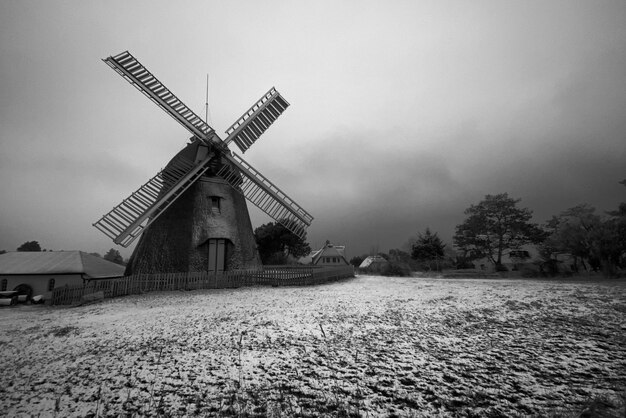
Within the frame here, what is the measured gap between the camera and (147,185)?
14.1m

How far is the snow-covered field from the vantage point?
3.55 metres

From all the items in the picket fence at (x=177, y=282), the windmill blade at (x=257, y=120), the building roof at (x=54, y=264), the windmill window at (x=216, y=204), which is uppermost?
the windmill blade at (x=257, y=120)

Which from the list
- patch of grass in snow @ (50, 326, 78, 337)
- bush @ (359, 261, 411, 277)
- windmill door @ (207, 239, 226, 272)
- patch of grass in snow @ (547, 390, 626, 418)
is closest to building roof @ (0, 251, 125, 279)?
windmill door @ (207, 239, 226, 272)

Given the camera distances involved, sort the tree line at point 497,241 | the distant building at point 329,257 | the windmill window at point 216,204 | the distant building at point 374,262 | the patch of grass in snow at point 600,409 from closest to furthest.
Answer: the patch of grass in snow at point 600,409
the windmill window at point 216,204
the tree line at point 497,241
the distant building at point 374,262
the distant building at point 329,257

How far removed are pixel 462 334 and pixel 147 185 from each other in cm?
1570

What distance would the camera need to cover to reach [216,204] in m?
15.8

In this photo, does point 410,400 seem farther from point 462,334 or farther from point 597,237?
point 597,237

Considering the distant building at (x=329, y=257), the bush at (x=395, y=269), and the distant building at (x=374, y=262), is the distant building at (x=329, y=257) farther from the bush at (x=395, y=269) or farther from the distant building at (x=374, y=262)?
the bush at (x=395, y=269)

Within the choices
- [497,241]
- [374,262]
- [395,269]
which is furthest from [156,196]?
[497,241]

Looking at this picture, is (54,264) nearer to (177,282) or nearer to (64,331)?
(177,282)

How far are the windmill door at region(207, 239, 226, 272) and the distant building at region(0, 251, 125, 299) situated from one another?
7812 millimetres

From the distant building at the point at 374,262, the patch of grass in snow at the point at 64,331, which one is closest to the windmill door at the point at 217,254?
the patch of grass in snow at the point at 64,331

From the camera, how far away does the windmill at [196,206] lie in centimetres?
1377

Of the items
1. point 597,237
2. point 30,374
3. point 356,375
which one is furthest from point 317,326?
point 597,237
